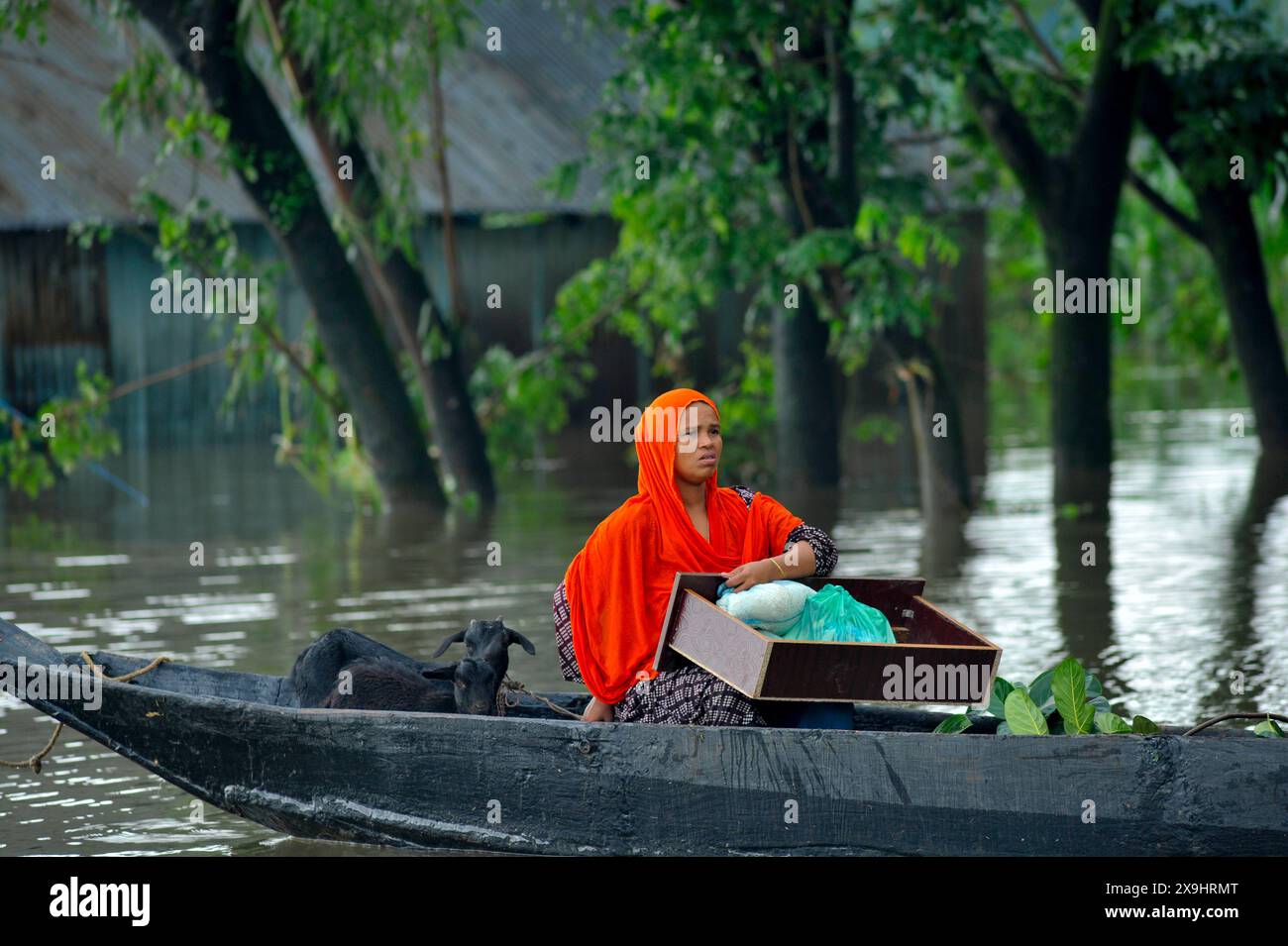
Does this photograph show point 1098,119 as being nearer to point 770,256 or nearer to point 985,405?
point 770,256

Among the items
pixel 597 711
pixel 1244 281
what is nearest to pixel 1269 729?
pixel 597 711

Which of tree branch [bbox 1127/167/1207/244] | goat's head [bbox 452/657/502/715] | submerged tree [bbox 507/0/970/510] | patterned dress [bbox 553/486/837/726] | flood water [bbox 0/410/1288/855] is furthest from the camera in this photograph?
tree branch [bbox 1127/167/1207/244]

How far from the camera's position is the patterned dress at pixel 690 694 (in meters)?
6.21

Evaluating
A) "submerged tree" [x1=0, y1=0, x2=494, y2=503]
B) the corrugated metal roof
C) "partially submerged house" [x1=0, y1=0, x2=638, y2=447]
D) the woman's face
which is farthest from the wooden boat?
the corrugated metal roof

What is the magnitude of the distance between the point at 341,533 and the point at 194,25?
470 cm

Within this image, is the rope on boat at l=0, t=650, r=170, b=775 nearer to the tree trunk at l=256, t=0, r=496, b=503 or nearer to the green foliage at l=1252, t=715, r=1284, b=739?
the green foliage at l=1252, t=715, r=1284, b=739

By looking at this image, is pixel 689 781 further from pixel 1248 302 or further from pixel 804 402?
pixel 1248 302

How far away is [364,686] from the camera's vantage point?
6.85 m

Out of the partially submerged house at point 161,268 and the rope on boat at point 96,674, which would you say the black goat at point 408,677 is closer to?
the rope on boat at point 96,674

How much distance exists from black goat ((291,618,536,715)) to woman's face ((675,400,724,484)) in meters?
0.97

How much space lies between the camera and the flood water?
26.6 ft

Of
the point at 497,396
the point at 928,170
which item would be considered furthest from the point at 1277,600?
the point at 928,170

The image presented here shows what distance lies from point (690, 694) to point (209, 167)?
2003 centimetres

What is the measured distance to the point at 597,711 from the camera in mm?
6520
